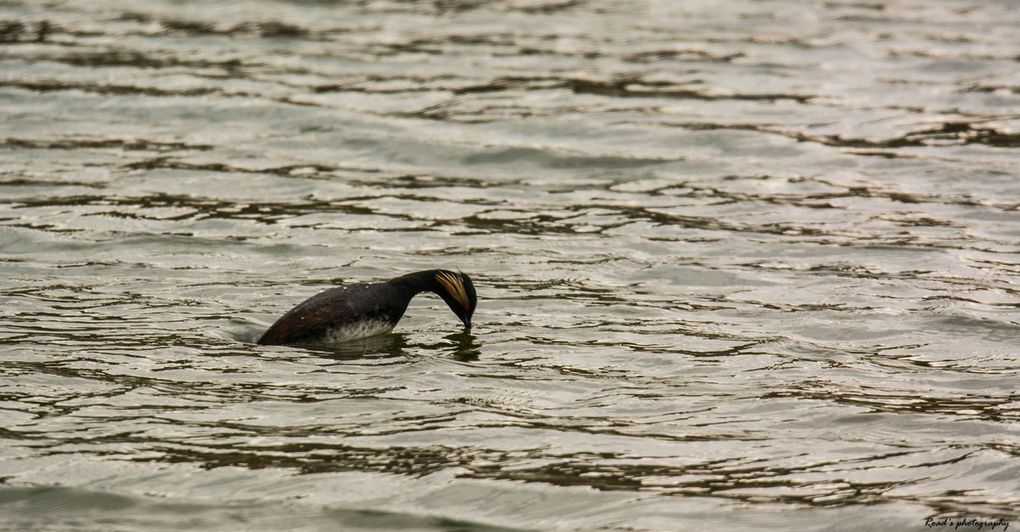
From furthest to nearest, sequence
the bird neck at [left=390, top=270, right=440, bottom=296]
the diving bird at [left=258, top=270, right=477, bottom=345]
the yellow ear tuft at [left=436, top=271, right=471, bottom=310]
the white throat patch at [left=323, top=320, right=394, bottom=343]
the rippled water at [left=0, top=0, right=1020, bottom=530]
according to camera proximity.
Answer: the bird neck at [left=390, top=270, right=440, bottom=296], the yellow ear tuft at [left=436, top=271, right=471, bottom=310], the white throat patch at [left=323, top=320, right=394, bottom=343], the diving bird at [left=258, top=270, right=477, bottom=345], the rippled water at [left=0, top=0, right=1020, bottom=530]

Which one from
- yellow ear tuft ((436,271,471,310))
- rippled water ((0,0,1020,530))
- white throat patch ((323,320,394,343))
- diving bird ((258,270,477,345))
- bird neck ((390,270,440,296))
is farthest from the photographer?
bird neck ((390,270,440,296))

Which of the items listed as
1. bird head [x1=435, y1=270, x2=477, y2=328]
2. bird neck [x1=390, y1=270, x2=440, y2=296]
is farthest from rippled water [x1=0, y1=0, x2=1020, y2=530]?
bird neck [x1=390, y1=270, x2=440, y2=296]

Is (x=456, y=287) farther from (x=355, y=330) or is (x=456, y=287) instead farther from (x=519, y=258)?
(x=519, y=258)

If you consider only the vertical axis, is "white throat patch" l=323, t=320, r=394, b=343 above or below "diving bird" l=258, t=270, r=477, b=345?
below

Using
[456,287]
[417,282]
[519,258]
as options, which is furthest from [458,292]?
[519,258]

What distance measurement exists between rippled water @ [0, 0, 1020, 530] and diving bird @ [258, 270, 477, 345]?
0.20 meters

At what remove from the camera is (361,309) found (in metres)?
11.0

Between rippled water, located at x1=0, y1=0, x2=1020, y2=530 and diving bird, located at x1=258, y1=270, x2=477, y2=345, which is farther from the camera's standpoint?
diving bird, located at x1=258, y1=270, x2=477, y2=345

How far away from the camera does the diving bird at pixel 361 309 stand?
1073 cm

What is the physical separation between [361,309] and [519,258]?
288cm

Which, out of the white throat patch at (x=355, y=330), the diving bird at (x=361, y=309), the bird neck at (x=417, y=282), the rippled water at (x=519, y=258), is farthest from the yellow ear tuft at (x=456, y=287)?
the white throat patch at (x=355, y=330)

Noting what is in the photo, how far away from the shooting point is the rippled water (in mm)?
8367

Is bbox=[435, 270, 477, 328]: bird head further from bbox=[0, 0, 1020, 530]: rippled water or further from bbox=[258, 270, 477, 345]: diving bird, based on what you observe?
bbox=[0, 0, 1020, 530]: rippled water

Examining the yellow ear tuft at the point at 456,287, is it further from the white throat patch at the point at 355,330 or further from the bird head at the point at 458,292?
the white throat patch at the point at 355,330
